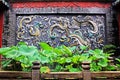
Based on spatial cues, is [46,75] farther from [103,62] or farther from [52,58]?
[103,62]

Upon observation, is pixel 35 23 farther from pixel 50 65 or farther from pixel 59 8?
pixel 50 65

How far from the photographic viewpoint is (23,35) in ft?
24.0

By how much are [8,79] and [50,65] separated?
22.2 inches

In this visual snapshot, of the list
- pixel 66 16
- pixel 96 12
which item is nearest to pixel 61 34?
pixel 66 16

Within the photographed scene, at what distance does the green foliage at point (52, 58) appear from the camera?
373cm

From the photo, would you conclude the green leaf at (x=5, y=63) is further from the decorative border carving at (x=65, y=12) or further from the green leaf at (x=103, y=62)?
the decorative border carving at (x=65, y=12)

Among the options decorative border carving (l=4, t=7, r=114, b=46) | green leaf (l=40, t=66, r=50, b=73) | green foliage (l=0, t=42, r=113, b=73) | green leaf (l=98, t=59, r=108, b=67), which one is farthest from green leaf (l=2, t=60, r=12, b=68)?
decorative border carving (l=4, t=7, r=114, b=46)

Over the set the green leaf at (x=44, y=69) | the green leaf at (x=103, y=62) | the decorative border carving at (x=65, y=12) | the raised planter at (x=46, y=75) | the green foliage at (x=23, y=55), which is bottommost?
the raised planter at (x=46, y=75)

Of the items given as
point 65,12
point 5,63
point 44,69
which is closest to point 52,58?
point 44,69

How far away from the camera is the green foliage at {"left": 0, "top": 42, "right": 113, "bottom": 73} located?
3.73m

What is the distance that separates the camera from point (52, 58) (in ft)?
12.7

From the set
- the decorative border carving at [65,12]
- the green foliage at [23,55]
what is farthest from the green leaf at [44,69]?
the decorative border carving at [65,12]

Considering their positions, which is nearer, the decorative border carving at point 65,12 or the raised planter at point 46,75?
the raised planter at point 46,75

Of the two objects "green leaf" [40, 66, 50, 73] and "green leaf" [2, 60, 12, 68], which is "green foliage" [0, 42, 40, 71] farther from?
"green leaf" [40, 66, 50, 73]
